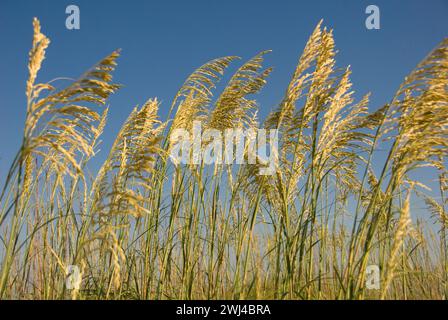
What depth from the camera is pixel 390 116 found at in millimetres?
2969

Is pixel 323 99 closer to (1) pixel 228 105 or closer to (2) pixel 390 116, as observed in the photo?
(2) pixel 390 116

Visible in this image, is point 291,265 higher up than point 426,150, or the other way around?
point 426,150

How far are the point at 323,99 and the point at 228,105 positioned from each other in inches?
32.6

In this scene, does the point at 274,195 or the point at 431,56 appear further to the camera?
the point at 274,195
